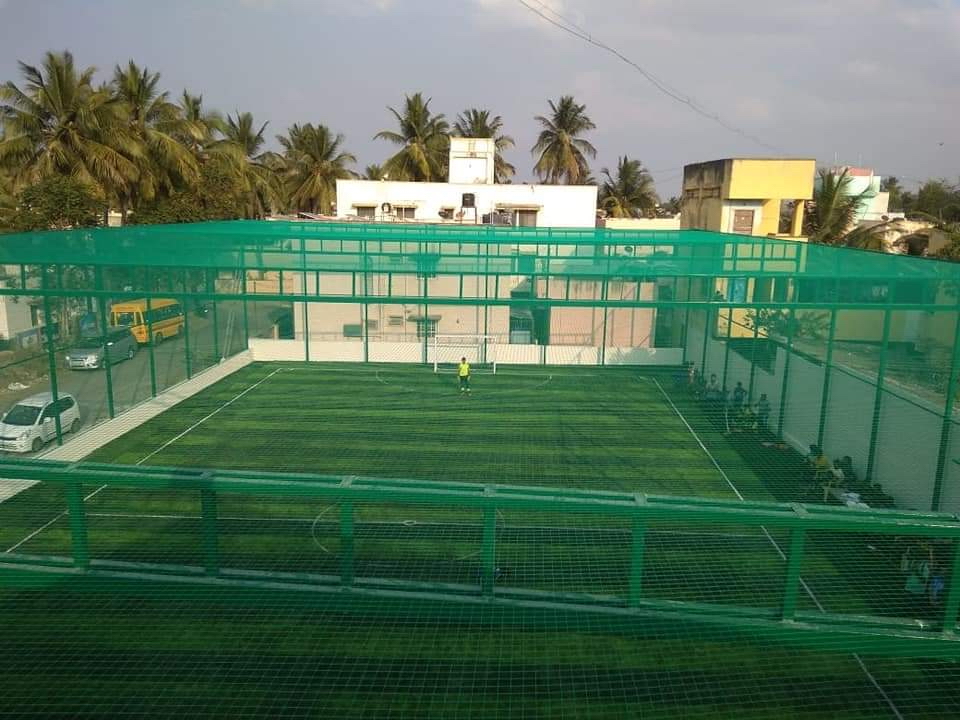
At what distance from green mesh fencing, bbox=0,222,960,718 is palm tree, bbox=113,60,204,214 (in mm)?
6417

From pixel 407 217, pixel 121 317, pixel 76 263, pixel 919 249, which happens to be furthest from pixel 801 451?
pixel 919 249

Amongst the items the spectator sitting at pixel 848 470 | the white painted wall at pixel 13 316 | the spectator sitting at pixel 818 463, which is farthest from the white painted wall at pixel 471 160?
the spectator sitting at pixel 848 470

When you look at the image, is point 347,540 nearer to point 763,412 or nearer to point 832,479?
point 832,479

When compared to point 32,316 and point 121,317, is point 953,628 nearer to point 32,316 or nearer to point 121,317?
point 32,316

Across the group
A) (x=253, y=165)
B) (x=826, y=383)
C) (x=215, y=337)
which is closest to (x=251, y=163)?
(x=253, y=165)

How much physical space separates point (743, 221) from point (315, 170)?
69.7ft

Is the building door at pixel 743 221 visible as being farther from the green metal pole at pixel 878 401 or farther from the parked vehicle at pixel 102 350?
the parked vehicle at pixel 102 350

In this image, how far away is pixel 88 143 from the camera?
782 inches

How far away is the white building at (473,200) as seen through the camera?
86.8ft

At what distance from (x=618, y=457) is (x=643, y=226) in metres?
19.9

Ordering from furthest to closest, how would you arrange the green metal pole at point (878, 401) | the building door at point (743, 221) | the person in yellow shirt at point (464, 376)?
the building door at point (743, 221) < the person in yellow shirt at point (464, 376) < the green metal pole at point (878, 401)

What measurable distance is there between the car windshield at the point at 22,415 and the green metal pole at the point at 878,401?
36.1ft

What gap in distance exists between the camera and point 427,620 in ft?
9.41

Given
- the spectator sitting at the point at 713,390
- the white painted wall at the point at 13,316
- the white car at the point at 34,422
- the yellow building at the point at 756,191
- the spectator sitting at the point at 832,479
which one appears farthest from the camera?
the yellow building at the point at 756,191
